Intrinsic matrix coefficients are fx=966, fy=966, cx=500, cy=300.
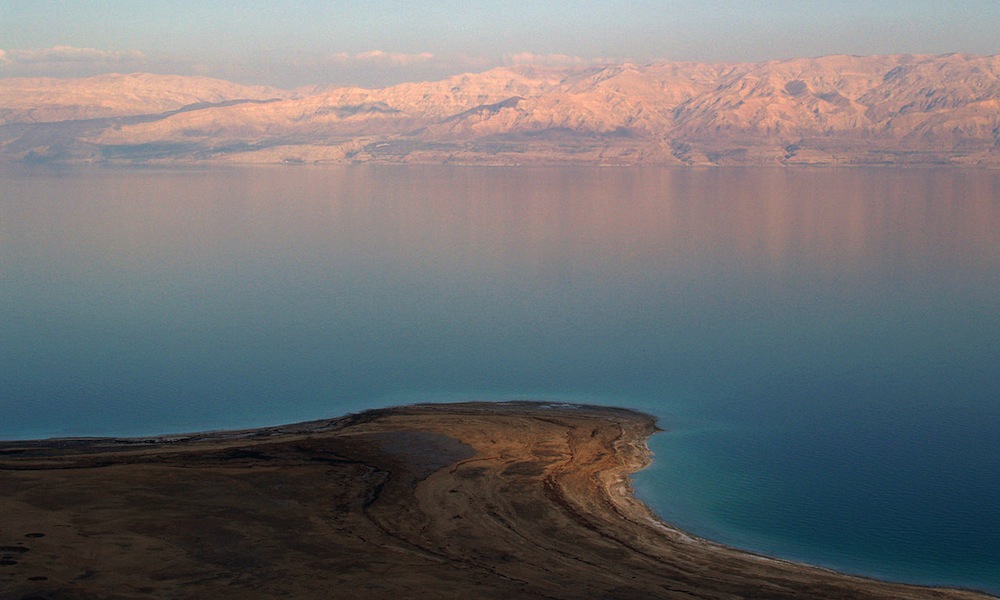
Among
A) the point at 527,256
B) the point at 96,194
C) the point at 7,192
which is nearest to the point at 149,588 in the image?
the point at 527,256

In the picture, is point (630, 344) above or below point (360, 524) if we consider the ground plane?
below

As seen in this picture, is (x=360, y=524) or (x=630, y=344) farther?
(x=630, y=344)

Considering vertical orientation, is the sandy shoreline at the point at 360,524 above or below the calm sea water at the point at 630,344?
above

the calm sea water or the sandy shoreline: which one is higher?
the sandy shoreline

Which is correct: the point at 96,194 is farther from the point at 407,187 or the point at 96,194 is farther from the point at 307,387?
the point at 307,387

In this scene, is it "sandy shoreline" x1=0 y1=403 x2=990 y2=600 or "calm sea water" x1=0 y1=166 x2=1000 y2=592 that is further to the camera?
"calm sea water" x1=0 y1=166 x2=1000 y2=592
